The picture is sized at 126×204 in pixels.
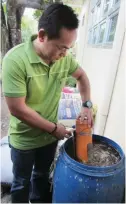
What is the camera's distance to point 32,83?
129 cm

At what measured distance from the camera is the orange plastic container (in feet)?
4.33

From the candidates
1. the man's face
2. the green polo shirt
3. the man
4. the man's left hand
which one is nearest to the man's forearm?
the man

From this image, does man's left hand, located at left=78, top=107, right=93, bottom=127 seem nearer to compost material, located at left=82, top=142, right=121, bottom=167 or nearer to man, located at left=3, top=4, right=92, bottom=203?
man, located at left=3, top=4, right=92, bottom=203

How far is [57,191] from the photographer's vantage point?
4.42ft

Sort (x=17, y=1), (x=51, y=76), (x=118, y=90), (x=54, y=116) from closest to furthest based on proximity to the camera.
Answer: (x=51, y=76) < (x=54, y=116) < (x=118, y=90) < (x=17, y=1)

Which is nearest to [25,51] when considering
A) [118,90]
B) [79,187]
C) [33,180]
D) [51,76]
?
[51,76]

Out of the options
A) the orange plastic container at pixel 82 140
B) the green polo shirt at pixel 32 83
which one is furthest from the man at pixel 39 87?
the orange plastic container at pixel 82 140

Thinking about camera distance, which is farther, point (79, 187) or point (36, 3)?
point (36, 3)

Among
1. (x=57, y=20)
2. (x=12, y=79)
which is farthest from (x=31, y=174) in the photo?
(x=57, y=20)

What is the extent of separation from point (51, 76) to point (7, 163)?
131 cm

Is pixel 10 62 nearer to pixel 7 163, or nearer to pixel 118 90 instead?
pixel 118 90

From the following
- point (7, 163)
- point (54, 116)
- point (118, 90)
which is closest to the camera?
point (54, 116)

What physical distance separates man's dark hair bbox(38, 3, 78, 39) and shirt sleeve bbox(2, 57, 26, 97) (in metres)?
0.29

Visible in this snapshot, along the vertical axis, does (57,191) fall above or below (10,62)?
below
